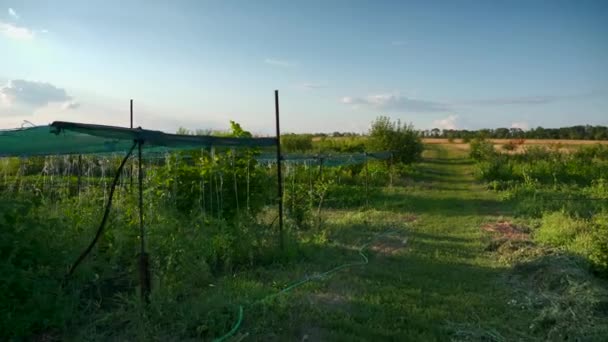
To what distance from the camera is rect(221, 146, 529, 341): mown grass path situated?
4441mm

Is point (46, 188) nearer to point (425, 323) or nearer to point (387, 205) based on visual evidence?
point (425, 323)

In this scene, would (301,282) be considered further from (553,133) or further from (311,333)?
(553,133)

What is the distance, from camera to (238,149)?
7.49 m

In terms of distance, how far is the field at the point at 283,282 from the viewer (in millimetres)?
4250

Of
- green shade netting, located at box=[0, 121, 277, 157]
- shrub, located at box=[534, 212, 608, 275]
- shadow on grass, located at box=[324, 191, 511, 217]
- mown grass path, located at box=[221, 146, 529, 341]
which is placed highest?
green shade netting, located at box=[0, 121, 277, 157]

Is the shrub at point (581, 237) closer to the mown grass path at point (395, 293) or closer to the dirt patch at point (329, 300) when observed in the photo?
the mown grass path at point (395, 293)

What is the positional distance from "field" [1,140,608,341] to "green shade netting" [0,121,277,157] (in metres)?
0.75

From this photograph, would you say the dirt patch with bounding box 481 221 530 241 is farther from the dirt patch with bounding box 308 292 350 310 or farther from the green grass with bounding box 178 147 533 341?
the dirt patch with bounding box 308 292 350 310

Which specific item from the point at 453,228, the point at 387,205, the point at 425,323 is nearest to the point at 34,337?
the point at 425,323

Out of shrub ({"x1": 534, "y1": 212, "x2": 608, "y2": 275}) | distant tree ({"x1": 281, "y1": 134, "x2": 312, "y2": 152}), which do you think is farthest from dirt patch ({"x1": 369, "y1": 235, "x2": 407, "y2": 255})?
distant tree ({"x1": 281, "y1": 134, "x2": 312, "y2": 152})

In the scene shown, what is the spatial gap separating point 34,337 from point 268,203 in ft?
13.6

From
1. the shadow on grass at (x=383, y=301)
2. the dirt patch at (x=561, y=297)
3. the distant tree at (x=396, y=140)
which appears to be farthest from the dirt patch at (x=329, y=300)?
the distant tree at (x=396, y=140)

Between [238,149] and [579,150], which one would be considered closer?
[238,149]

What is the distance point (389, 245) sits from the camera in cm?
876
